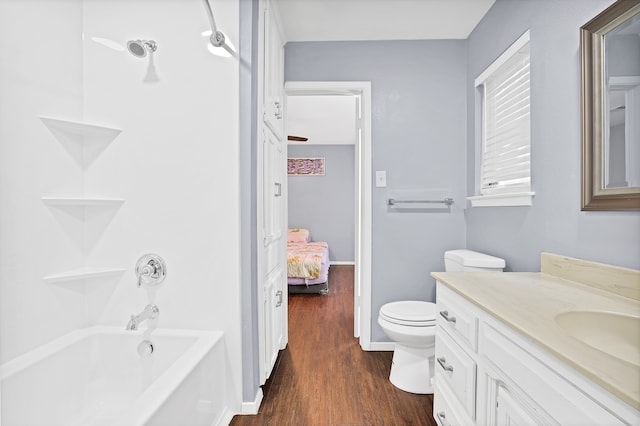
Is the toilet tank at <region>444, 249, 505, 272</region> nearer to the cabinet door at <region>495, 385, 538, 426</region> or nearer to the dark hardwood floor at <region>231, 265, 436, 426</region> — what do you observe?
the dark hardwood floor at <region>231, 265, 436, 426</region>

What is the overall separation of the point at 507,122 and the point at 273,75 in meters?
1.60

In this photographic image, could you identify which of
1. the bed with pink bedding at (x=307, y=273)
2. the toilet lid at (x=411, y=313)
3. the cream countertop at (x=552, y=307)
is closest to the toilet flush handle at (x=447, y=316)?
the cream countertop at (x=552, y=307)

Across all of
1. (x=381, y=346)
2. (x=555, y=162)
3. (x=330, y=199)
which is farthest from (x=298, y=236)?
(x=555, y=162)

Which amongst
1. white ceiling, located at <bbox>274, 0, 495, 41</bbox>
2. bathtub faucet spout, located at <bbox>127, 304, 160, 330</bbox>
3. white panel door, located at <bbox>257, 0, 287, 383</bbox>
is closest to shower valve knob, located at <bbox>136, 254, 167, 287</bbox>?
bathtub faucet spout, located at <bbox>127, 304, 160, 330</bbox>

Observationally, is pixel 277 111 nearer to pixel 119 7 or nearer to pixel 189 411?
pixel 119 7

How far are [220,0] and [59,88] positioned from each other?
938 mm

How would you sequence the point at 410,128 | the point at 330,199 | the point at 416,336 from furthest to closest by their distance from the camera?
the point at 330,199, the point at 410,128, the point at 416,336

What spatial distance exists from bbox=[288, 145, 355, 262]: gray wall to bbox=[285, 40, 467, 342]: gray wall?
385 centimetres

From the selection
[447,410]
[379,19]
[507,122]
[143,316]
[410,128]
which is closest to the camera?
[447,410]

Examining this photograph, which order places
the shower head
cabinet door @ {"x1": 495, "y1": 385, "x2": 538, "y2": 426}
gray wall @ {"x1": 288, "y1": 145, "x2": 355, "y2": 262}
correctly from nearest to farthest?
cabinet door @ {"x1": 495, "y1": 385, "x2": 538, "y2": 426}
the shower head
gray wall @ {"x1": 288, "y1": 145, "x2": 355, "y2": 262}

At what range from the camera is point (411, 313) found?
6.68 feet

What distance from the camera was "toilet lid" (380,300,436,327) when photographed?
1.93m

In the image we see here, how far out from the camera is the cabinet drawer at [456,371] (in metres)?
1.14

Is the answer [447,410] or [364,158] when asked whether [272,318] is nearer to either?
[447,410]
